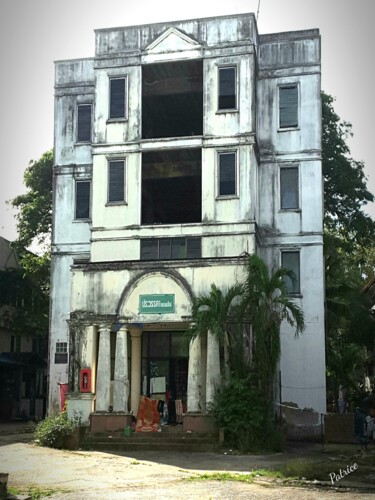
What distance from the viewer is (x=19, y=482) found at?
16047 mm

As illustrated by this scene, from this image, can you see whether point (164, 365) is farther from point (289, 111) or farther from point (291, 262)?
point (289, 111)

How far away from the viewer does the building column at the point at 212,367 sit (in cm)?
2498

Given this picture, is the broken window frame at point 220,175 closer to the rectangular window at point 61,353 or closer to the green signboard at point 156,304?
the green signboard at point 156,304

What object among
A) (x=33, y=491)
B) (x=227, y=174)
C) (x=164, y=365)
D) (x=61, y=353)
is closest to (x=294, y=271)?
(x=227, y=174)

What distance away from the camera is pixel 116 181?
Result: 1161 inches

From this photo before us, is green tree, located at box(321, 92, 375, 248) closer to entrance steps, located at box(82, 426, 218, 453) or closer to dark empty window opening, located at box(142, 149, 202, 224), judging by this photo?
dark empty window opening, located at box(142, 149, 202, 224)

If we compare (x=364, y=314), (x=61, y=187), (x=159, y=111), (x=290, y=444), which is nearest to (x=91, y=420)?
(x=290, y=444)

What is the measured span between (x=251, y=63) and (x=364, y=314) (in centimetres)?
1469

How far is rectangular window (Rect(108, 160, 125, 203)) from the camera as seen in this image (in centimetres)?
2927

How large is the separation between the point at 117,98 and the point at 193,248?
6854mm

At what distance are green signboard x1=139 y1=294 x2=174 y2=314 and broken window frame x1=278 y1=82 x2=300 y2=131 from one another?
9.50 m

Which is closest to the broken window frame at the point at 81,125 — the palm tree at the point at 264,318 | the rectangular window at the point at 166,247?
the rectangular window at the point at 166,247

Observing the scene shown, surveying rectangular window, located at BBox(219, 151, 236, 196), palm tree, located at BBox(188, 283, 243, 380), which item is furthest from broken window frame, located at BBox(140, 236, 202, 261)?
palm tree, located at BBox(188, 283, 243, 380)
